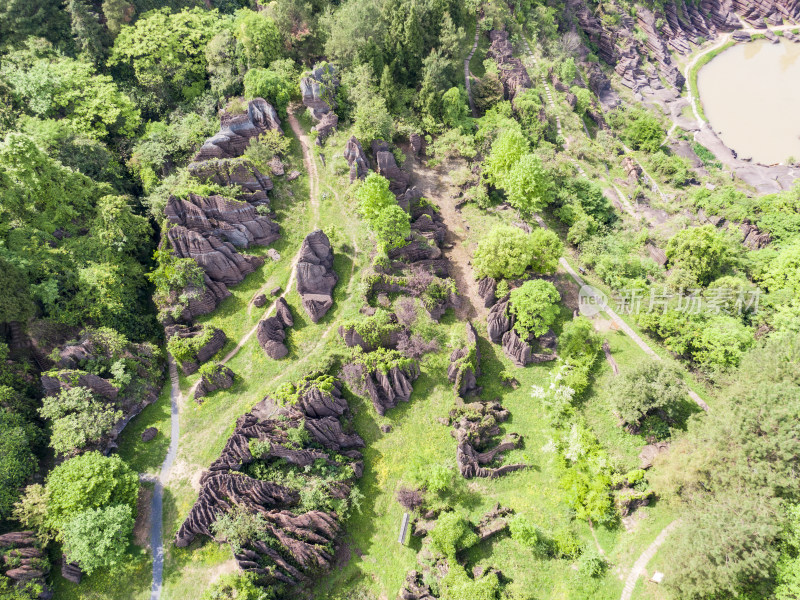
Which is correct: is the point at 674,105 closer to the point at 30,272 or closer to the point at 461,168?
the point at 461,168

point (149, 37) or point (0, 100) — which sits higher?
point (149, 37)

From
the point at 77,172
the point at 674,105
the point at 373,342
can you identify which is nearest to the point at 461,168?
the point at 373,342

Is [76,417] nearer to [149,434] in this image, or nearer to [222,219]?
[149,434]

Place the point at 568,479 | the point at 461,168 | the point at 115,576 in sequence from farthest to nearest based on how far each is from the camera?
the point at 461,168 < the point at 568,479 < the point at 115,576

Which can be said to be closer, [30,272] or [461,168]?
[30,272]

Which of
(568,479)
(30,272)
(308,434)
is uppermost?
(30,272)

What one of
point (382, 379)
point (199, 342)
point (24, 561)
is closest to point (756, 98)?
point (382, 379)

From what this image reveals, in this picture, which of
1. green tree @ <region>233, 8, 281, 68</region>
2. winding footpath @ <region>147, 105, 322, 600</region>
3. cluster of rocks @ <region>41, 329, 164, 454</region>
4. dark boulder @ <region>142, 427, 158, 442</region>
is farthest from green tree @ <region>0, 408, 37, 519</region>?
green tree @ <region>233, 8, 281, 68</region>
